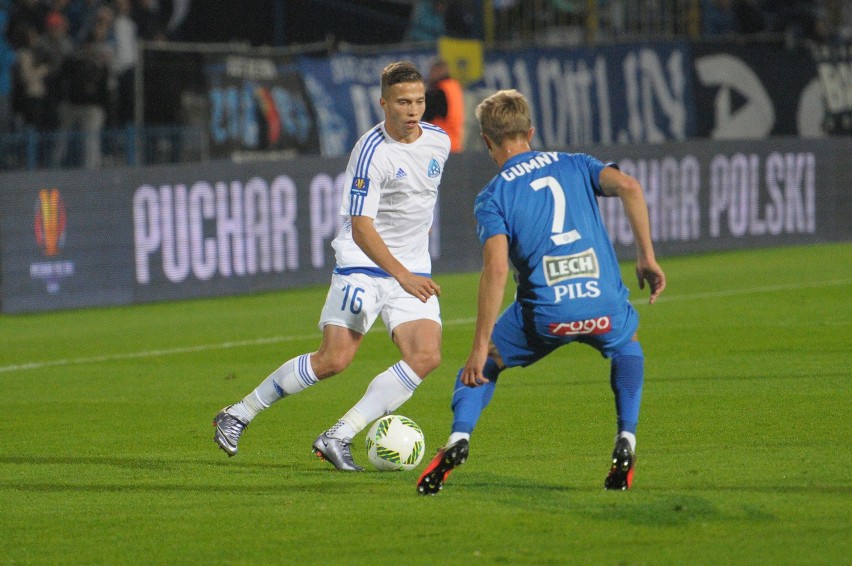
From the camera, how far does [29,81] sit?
743 inches

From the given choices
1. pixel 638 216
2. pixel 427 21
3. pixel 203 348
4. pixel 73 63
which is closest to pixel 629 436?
pixel 638 216

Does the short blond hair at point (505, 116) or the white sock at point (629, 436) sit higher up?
the short blond hair at point (505, 116)

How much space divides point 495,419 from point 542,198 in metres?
2.89

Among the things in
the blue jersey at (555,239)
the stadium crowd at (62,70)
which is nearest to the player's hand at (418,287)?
the blue jersey at (555,239)

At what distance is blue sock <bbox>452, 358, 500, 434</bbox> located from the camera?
22.0 ft

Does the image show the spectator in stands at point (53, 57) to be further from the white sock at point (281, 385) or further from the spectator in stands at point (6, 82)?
the white sock at point (281, 385)

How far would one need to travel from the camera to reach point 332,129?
765 inches

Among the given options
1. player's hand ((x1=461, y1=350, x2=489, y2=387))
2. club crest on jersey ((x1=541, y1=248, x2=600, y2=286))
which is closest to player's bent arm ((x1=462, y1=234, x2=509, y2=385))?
player's hand ((x1=461, y1=350, x2=489, y2=387))

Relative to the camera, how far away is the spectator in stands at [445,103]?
661 inches

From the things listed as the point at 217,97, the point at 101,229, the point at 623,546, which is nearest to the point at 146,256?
the point at 101,229

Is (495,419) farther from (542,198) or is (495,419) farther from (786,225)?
(786,225)

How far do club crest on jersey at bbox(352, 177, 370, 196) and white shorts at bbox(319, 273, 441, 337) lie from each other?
18.4 inches

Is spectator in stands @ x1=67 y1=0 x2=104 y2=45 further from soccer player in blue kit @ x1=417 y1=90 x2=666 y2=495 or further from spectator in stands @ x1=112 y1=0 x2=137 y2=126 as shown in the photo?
soccer player in blue kit @ x1=417 y1=90 x2=666 y2=495

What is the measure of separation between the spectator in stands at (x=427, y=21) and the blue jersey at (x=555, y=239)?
15729 mm
